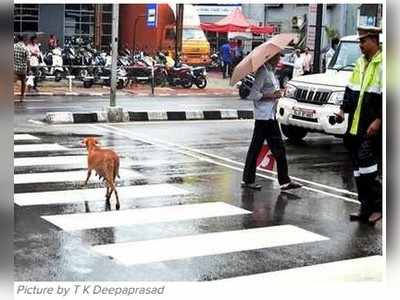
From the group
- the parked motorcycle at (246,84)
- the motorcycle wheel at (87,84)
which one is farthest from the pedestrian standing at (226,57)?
the motorcycle wheel at (87,84)

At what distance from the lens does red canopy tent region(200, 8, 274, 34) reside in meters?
5.92

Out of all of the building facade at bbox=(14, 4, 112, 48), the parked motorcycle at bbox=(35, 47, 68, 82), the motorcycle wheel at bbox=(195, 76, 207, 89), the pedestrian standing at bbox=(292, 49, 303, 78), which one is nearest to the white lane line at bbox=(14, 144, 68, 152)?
the building facade at bbox=(14, 4, 112, 48)

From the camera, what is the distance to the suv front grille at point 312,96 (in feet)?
→ 29.9

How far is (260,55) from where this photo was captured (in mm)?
6855

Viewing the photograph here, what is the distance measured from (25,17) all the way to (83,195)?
186 centimetres

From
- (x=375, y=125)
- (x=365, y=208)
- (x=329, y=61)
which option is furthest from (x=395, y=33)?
(x=329, y=61)

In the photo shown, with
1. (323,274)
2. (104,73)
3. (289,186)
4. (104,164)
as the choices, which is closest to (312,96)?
(289,186)

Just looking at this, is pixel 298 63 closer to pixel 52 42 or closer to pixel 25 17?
pixel 52 42

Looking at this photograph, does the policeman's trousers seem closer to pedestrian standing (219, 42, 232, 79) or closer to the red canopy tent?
the red canopy tent

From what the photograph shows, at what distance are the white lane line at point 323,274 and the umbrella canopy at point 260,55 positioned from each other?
2033 millimetres

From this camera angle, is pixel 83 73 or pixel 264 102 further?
Answer: pixel 83 73

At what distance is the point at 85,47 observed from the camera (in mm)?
8148

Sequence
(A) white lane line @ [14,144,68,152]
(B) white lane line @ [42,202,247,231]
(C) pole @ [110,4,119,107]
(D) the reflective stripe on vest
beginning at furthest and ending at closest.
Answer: (A) white lane line @ [14,144,68,152]
(B) white lane line @ [42,202,247,231]
(D) the reflective stripe on vest
(C) pole @ [110,4,119,107]

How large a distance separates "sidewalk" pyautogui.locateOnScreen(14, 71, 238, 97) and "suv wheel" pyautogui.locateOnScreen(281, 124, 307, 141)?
0.75 metres
